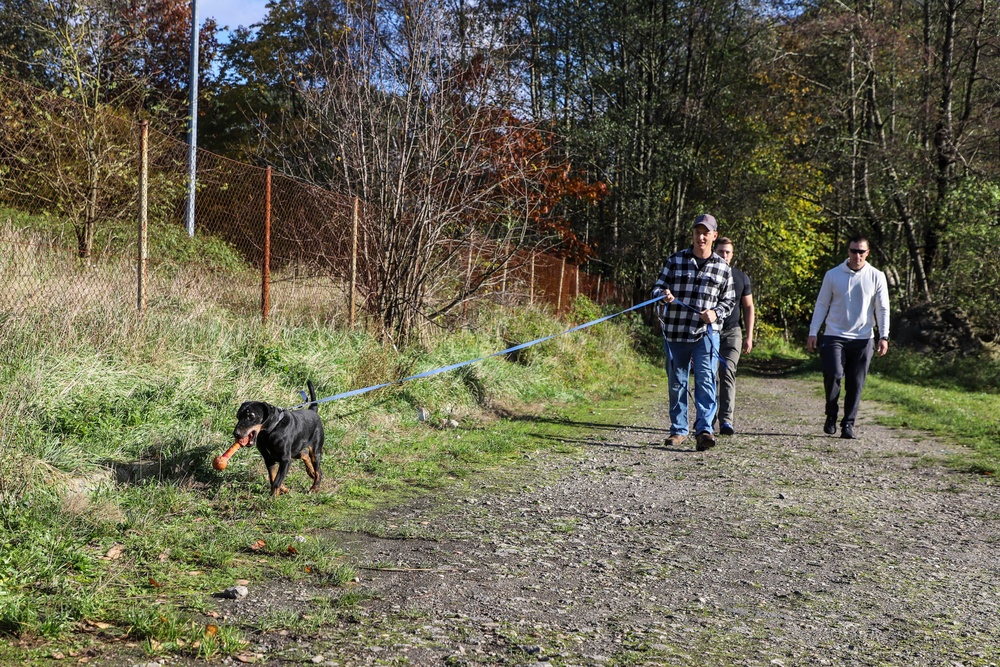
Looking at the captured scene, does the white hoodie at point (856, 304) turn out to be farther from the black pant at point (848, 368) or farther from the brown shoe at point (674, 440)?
the brown shoe at point (674, 440)

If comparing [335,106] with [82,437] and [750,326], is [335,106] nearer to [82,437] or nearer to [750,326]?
[750,326]

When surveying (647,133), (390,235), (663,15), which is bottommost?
(390,235)

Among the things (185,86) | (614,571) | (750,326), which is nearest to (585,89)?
(185,86)

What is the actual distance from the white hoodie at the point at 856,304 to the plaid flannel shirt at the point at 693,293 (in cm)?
147

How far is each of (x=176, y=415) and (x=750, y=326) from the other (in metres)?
5.53

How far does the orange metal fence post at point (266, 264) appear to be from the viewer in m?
9.91

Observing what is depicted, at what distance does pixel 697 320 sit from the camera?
338 inches

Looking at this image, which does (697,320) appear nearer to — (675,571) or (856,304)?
(856,304)

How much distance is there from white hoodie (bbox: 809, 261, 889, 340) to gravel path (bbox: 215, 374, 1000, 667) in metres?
2.16

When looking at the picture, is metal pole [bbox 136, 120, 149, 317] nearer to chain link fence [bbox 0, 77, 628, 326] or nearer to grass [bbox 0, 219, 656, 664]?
chain link fence [bbox 0, 77, 628, 326]

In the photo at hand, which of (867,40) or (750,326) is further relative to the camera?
(867,40)

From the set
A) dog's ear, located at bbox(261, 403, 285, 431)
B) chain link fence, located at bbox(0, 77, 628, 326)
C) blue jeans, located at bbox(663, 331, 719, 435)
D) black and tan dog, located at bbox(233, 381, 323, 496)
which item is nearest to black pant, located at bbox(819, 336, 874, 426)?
blue jeans, located at bbox(663, 331, 719, 435)

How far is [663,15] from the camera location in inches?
1063

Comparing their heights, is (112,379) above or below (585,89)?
below
